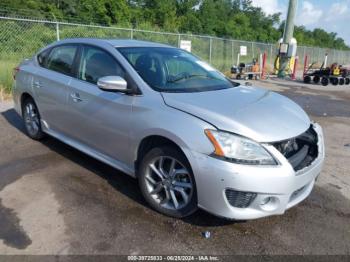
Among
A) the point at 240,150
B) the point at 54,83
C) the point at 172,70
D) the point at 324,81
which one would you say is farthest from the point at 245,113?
the point at 324,81

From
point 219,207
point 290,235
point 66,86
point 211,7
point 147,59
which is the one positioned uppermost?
point 211,7

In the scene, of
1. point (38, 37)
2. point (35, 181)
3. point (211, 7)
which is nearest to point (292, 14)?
point (38, 37)

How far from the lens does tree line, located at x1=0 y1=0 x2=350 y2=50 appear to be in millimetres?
31663

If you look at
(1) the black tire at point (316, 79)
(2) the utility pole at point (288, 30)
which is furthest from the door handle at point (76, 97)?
(1) the black tire at point (316, 79)

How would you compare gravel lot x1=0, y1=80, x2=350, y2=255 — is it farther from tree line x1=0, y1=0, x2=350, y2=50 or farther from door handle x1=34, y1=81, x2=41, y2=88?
tree line x1=0, y1=0, x2=350, y2=50

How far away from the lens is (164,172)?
330 cm

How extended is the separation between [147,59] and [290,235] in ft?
7.83

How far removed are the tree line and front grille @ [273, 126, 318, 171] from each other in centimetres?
1846

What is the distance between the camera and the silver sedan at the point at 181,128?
2822mm

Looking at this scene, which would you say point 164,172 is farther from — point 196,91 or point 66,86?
point 66,86

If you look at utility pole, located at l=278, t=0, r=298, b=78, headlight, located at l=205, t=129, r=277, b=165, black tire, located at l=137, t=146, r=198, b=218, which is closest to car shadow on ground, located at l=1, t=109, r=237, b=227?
black tire, located at l=137, t=146, r=198, b=218

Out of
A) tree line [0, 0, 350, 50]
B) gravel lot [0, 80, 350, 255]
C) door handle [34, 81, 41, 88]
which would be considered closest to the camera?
gravel lot [0, 80, 350, 255]

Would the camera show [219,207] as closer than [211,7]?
Yes

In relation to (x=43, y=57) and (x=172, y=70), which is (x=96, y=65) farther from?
(x=43, y=57)
